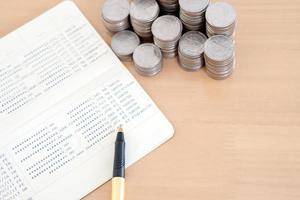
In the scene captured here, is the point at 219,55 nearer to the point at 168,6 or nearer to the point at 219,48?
the point at 219,48

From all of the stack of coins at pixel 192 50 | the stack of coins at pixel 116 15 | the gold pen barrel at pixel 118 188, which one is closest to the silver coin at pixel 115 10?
the stack of coins at pixel 116 15

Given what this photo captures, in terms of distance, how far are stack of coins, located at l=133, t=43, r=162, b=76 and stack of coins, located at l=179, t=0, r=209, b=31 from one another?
0.06 metres

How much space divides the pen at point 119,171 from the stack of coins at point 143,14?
6.7 inches

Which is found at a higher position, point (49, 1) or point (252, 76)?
point (49, 1)

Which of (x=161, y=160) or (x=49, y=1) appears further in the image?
(x=49, y=1)

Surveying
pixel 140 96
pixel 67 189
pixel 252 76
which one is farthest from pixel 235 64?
pixel 67 189

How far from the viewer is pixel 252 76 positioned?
66 cm

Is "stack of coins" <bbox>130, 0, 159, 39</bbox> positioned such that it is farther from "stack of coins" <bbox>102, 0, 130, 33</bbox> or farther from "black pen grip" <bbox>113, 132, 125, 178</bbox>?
"black pen grip" <bbox>113, 132, 125, 178</bbox>

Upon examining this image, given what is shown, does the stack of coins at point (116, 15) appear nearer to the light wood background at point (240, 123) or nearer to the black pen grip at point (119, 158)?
the light wood background at point (240, 123)

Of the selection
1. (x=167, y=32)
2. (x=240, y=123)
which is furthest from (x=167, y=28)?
(x=240, y=123)

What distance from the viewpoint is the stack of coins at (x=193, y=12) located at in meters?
0.65

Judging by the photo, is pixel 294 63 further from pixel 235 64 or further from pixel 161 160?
pixel 161 160

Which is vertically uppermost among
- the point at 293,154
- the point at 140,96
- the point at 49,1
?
the point at 49,1

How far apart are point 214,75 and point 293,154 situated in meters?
0.16
